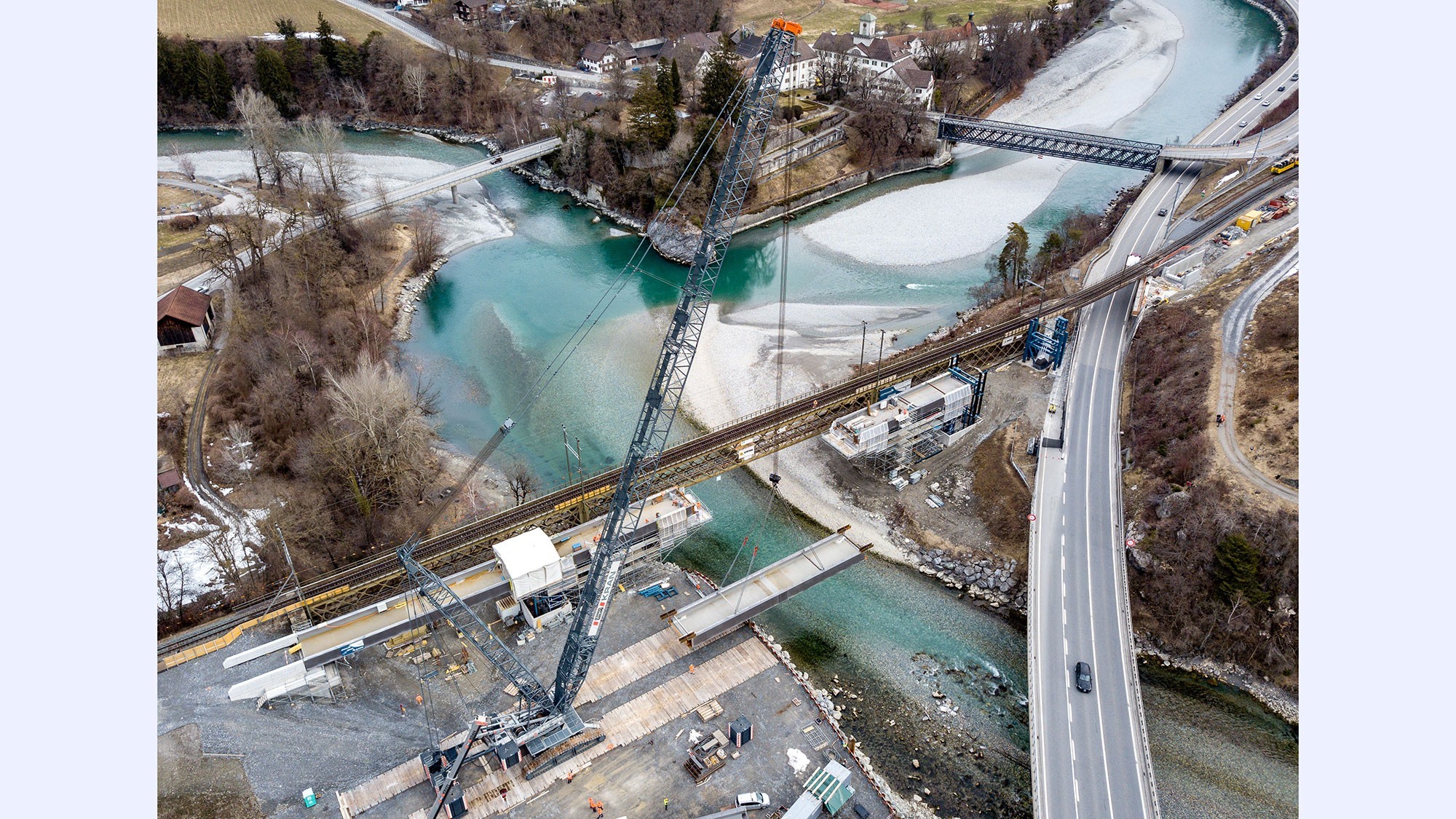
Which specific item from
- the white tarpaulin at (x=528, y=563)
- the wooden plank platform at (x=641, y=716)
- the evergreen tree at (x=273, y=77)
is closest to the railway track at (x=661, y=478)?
the white tarpaulin at (x=528, y=563)

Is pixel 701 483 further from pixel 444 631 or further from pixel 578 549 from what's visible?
pixel 444 631

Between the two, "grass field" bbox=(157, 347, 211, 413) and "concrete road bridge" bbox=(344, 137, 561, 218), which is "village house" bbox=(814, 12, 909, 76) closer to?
"concrete road bridge" bbox=(344, 137, 561, 218)

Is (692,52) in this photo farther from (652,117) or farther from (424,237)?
(424,237)

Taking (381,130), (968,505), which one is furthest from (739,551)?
(381,130)

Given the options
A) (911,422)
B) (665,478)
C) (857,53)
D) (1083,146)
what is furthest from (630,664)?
(857,53)

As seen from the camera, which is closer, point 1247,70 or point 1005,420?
point 1005,420

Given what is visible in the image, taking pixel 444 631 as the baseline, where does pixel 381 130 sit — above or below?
above
